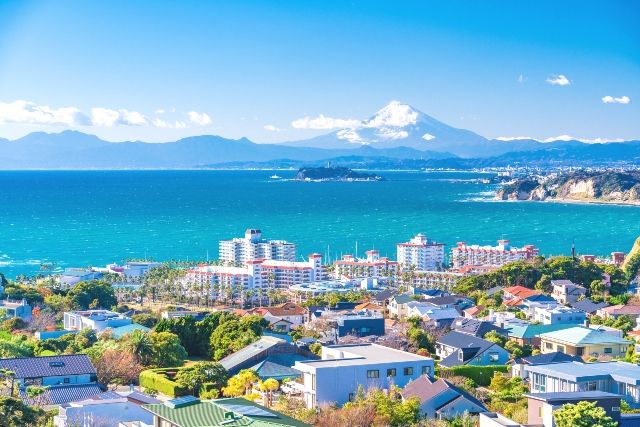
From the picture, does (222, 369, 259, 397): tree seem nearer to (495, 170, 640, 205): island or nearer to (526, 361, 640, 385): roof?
(526, 361, 640, 385): roof

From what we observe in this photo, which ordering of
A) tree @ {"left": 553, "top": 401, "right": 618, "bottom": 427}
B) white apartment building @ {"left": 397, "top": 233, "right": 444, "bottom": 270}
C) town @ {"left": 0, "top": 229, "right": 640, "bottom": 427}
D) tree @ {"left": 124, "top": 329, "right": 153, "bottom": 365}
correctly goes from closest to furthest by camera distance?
tree @ {"left": 553, "top": 401, "right": 618, "bottom": 427} → town @ {"left": 0, "top": 229, "right": 640, "bottom": 427} → tree @ {"left": 124, "top": 329, "right": 153, "bottom": 365} → white apartment building @ {"left": 397, "top": 233, "right": 444, "bottom": 270}

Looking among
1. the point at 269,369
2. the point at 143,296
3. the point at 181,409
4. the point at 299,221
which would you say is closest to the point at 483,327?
the point at 269,369

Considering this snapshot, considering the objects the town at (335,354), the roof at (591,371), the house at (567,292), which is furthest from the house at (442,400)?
the house at (567,292)

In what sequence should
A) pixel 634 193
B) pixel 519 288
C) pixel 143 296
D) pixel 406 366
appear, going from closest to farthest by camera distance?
pixel 406 366 < pixel 519 288 < pixel 143 296 < pixel 634 193

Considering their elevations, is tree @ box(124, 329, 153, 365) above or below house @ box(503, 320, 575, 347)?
above

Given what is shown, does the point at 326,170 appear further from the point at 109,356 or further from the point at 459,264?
the point at 109,356

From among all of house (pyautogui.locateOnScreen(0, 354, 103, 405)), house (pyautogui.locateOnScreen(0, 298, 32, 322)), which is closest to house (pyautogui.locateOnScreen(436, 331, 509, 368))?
house (pyautogui.locateOnScreen(0, 354, 103, 405))

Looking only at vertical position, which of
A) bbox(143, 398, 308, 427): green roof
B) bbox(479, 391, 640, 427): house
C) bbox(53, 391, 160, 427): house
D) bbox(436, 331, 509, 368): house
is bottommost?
bbox(436, 331, 509, 368): house
